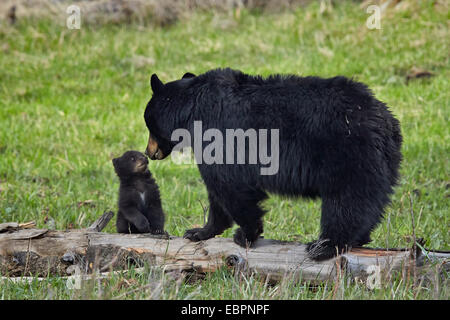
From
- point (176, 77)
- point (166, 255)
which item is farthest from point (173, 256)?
point (176, 77)

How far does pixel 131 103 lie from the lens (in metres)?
9.38

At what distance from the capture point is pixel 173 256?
173 inches

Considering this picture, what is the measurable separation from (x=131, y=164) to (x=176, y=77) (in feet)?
15.7

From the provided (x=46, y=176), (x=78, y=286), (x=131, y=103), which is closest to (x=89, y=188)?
(x=46, y=176)

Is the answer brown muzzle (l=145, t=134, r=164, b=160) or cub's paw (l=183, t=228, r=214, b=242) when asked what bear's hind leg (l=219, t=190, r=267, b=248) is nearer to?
cub's paw (l=183, t=228, r=214, b=242)

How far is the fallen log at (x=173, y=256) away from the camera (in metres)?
4.08

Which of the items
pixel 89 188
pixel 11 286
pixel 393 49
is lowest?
pixel 11 286

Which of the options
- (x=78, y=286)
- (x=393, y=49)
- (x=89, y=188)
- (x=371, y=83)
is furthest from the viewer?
(x=393, y=49)

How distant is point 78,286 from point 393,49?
7.62 metres

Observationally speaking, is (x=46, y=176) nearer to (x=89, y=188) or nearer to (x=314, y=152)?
(x=89, y=188)

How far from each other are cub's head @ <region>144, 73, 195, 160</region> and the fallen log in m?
0.76

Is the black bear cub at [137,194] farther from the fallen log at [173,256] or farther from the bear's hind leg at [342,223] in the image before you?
the bear's hind leg at [342,223]

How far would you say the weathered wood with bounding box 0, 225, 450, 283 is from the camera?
411 centimetres

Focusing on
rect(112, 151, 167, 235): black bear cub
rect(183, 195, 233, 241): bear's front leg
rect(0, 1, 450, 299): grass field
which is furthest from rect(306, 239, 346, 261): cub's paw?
rect(112, 151, 167, 235): black bear cub
